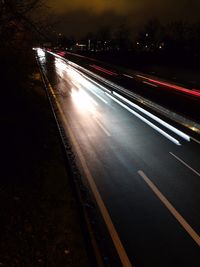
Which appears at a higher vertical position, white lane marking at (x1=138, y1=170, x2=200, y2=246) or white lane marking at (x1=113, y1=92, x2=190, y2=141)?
white lane marking at (x1=138, y1=170, x2=200, y2=246)

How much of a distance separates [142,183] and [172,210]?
201cm

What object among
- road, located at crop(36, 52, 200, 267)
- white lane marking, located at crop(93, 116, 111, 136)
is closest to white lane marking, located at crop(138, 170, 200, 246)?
road, located at crop(36, 52, 200, 267)

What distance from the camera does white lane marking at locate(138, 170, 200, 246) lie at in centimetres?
820

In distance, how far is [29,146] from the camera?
1412 centimetres

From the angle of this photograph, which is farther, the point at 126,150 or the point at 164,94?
the point at 164,94

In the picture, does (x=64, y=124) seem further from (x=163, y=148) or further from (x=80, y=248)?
(x=80, y=248)

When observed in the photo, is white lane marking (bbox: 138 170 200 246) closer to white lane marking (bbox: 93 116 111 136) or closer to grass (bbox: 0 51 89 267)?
grass (bbox: 0 51 89 267)

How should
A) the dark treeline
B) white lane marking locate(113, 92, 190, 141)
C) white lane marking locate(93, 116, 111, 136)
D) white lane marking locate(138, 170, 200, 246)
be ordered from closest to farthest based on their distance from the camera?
1. white lane marking locate(138, 170, 200, 246)
2. white lane marking locate(113, 92, 190, 141)
3. white lane marking locate(93, 116, 111, 136)
4. the dark treeline

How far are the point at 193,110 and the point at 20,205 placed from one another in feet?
59.7

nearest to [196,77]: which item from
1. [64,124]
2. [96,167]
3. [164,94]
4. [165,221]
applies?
[164,94]

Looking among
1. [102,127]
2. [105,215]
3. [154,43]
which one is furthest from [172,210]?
[154,43]

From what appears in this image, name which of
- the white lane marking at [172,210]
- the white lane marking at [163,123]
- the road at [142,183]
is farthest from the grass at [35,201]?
the white lane marking at [163,123]

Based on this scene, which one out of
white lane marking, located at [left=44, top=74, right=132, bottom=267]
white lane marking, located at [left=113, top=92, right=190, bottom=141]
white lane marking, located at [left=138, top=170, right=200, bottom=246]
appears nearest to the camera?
white lane marking, located at [left=44, top=74, right=132, bottom=267]

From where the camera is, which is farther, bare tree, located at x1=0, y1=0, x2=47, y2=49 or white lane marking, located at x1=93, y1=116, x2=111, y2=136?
white lane marking, located at x1=93, y1=116, x2=111, y2=136
